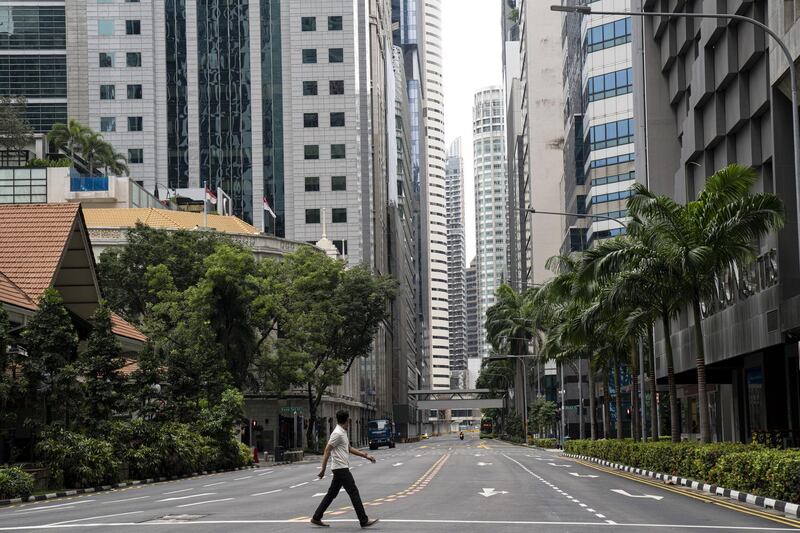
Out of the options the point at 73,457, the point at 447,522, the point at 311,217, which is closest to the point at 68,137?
the point at 311,217

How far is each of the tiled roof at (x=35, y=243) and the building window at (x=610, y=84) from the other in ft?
183

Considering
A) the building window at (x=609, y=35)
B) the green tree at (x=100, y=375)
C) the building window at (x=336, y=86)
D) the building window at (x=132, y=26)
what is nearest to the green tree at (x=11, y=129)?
the building window at (x=132, y=26)

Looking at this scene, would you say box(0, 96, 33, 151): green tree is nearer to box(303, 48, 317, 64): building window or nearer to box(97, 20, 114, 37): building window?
box(97, 20, 114, 37): building window

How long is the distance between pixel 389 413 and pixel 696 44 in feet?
372

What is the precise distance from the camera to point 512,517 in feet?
64.8

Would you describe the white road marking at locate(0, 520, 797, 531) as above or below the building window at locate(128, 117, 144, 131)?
below

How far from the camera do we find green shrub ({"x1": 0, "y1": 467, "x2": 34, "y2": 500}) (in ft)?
95.6

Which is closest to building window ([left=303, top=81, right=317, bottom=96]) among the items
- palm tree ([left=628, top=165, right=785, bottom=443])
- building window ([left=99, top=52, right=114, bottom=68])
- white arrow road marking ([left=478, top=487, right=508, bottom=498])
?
building window ([left=99, top=52, right=114, bottom=68])

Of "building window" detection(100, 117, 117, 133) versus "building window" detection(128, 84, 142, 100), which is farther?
"building window" detection(128, 84, 142, 100)

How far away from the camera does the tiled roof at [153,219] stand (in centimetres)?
8488

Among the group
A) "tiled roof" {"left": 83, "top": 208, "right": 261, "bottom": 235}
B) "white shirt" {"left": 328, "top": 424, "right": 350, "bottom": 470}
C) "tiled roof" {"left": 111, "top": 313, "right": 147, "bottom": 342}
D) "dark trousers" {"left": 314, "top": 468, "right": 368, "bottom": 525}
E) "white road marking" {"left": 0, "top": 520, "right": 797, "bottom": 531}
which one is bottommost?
"white road marking" {"left": 0, "top": 520, "right": 797, "bottom": 531}

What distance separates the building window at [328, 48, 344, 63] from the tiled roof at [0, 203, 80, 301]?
75.9 meters

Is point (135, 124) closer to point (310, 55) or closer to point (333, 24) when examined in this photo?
point (310, 55)

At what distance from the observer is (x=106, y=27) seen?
4599 inches
